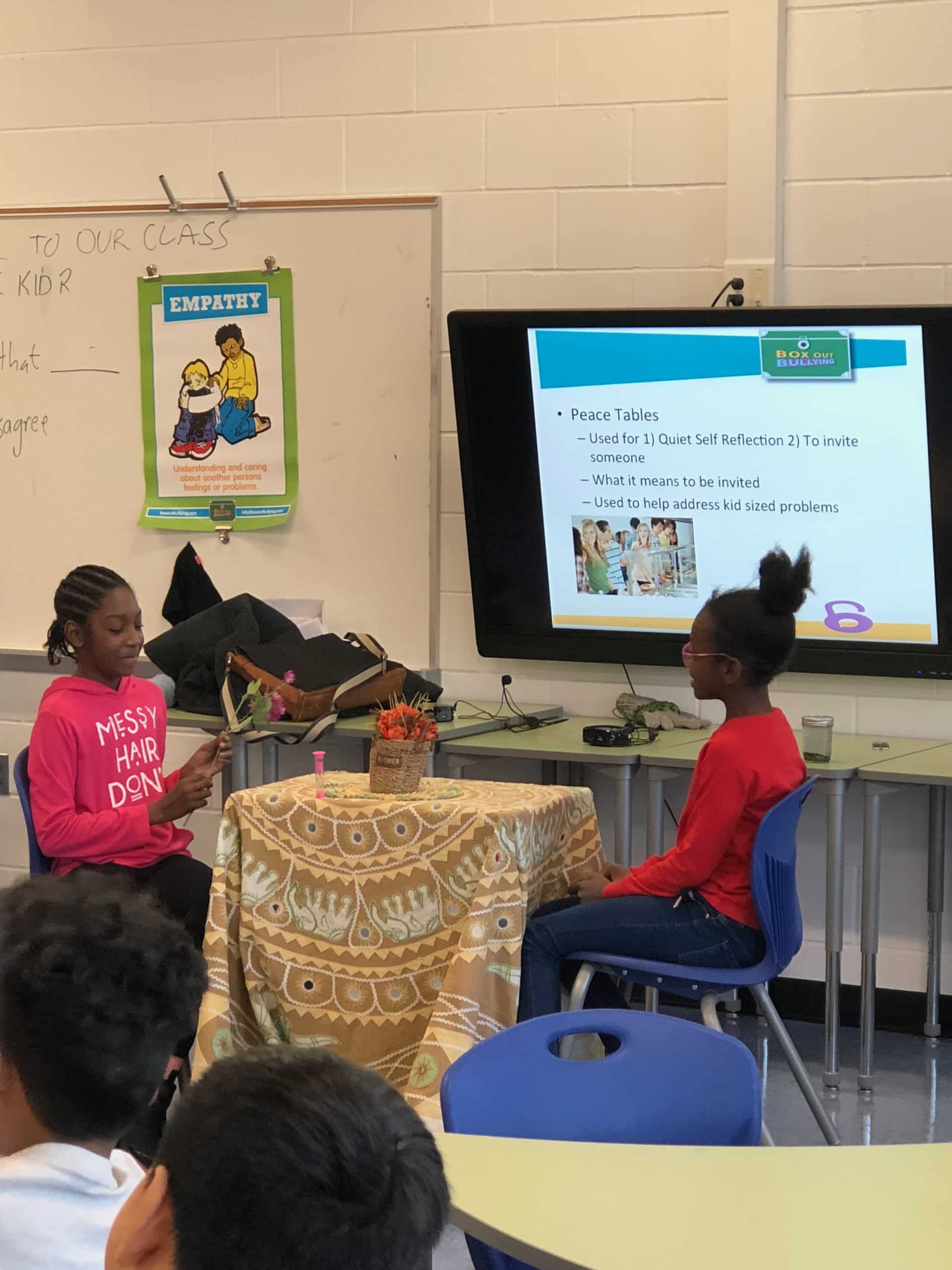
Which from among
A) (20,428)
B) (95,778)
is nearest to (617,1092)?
(95,778)

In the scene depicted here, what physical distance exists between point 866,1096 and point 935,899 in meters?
0.61

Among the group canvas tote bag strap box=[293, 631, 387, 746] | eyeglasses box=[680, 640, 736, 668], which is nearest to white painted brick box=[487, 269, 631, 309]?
canvas tote bag strap box=[293, 631, 387, 746]

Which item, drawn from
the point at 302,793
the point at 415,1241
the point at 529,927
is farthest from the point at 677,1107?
the point at 302,793

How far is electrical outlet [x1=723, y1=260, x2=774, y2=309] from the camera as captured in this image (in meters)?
3.79

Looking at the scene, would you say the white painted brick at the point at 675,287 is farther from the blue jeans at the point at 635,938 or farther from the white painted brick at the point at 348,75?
the blue jeans at the point at 635,938

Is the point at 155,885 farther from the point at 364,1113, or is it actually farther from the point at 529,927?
the point at 364,1113

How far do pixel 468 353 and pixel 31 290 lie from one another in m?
1.48

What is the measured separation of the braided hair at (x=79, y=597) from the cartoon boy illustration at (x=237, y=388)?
1.26m

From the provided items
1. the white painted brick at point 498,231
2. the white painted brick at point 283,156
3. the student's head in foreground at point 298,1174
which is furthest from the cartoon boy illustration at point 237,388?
the student's head in foreground at point 298,1174

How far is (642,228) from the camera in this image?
396 centimetres

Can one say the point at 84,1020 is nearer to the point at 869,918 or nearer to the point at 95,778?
the point at 95,778

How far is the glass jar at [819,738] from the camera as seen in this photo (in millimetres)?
3414

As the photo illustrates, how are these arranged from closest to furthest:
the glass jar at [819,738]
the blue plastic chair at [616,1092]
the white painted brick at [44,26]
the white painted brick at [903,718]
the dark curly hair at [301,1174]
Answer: the dark curly hair at [301,1174] < the blue plastic chair at [616,1092] < the glass jar at [819,738] < the white painted brick at [903,718] < the white painted brick at [44,26]

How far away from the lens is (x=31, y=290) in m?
4.52
